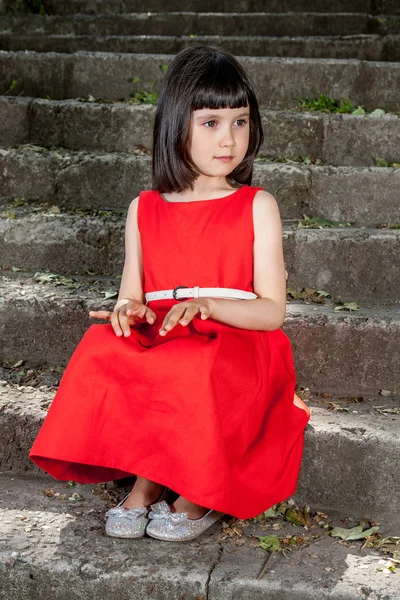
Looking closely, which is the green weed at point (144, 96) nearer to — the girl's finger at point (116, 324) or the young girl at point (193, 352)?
the young girl at point (193, 352)

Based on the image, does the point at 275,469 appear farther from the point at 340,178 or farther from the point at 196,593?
the point at 340,178

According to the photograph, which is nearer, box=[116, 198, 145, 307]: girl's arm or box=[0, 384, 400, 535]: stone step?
box=[0, 384, 400, 535]: stone step

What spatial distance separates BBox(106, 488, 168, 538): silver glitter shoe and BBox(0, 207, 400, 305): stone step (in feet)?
4.31

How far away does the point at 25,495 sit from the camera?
2611mm

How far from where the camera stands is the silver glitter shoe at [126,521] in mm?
2326

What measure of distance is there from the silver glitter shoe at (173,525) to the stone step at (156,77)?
258cm

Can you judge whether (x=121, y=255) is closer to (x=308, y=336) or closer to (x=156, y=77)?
(x=308, y=336)

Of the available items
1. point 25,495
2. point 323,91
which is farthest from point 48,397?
point 323,91

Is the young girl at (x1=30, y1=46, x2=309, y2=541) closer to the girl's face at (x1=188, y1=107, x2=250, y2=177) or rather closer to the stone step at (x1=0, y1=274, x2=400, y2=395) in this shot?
the girl's face at (x1=188, y1=107, x2=250, y2=177)

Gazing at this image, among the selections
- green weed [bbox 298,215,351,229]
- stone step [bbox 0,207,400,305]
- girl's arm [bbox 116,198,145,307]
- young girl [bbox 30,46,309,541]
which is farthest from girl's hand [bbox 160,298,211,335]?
green weed [bbox 298,215,351,229]

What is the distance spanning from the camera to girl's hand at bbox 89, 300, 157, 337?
240cm

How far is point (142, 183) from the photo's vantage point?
3.76 metres

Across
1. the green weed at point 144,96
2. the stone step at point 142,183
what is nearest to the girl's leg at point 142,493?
the stone step at point 142,183

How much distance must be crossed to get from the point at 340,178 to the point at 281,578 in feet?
6.61
